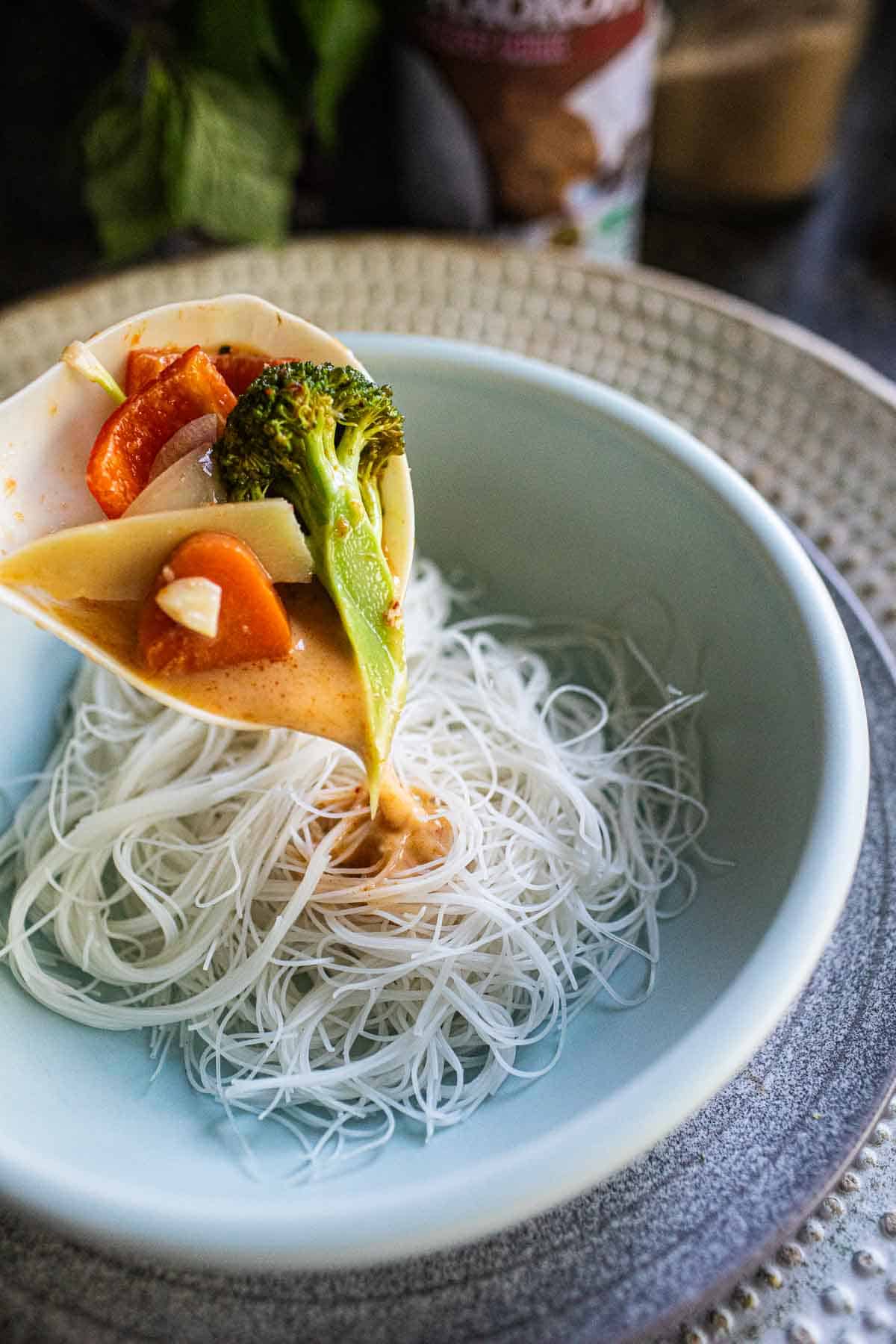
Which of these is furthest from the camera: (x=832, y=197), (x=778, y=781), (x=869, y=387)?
(x=832, y=197)

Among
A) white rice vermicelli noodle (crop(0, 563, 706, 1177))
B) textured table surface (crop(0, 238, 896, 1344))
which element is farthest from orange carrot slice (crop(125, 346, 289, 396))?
textured table surface (crop(0, 238, 896, 1344))

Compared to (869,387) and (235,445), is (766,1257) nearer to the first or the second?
(235,445)

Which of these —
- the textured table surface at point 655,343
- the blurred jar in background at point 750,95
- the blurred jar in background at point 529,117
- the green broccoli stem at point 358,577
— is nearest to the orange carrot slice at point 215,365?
the green broccoli stem at point 358,577

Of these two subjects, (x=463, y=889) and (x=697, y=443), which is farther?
(x=697, y=443)

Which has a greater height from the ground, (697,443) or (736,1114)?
(697,443)

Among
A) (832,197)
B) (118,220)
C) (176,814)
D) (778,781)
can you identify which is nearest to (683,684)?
(778,781)

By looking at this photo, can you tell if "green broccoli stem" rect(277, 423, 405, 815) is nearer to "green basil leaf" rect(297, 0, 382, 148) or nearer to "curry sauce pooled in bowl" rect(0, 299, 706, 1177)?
"curry sauce pooled in bowl" rect(0, 299, 706, 1177)

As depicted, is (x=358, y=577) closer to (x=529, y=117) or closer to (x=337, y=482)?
(x=337, y=482)

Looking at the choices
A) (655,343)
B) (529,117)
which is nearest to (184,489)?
(655,343)

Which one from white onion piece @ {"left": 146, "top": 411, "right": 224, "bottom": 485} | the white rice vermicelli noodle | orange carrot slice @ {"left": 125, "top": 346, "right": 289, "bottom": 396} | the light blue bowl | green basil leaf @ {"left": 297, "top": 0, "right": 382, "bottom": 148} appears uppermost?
green basil leaf @ {"left": 297, "top": 0, "right": 382, "bottom": 148}
